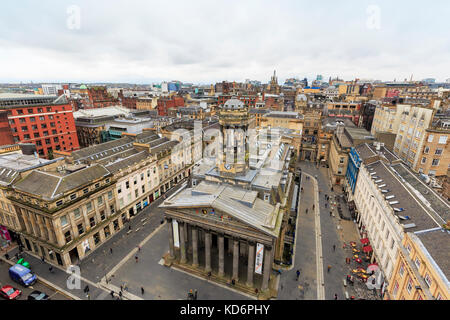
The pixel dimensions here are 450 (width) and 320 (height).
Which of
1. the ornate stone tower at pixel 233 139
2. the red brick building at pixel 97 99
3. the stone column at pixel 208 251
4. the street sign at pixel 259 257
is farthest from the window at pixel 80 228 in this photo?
the red brick building at pixel 97 99

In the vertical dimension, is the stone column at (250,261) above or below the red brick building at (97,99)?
below

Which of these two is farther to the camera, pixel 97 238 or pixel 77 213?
pixel 97 238

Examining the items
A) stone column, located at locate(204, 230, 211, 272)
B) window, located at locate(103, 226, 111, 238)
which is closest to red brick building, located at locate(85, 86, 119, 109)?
window, located at locate(103, 226, 111, 238)

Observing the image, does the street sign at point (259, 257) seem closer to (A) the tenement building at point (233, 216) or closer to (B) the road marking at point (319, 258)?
(A) the tenement building at point (233, 216)

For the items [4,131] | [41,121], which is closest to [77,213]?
[4,131]

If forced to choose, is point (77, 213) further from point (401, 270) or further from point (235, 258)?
point (401, 270)

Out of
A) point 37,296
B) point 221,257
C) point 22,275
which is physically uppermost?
point 221,257

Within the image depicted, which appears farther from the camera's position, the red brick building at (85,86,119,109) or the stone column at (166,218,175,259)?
the red brick building at (85,86,119,109)

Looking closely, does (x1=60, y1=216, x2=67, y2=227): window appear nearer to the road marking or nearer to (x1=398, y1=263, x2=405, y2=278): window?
the road marking
